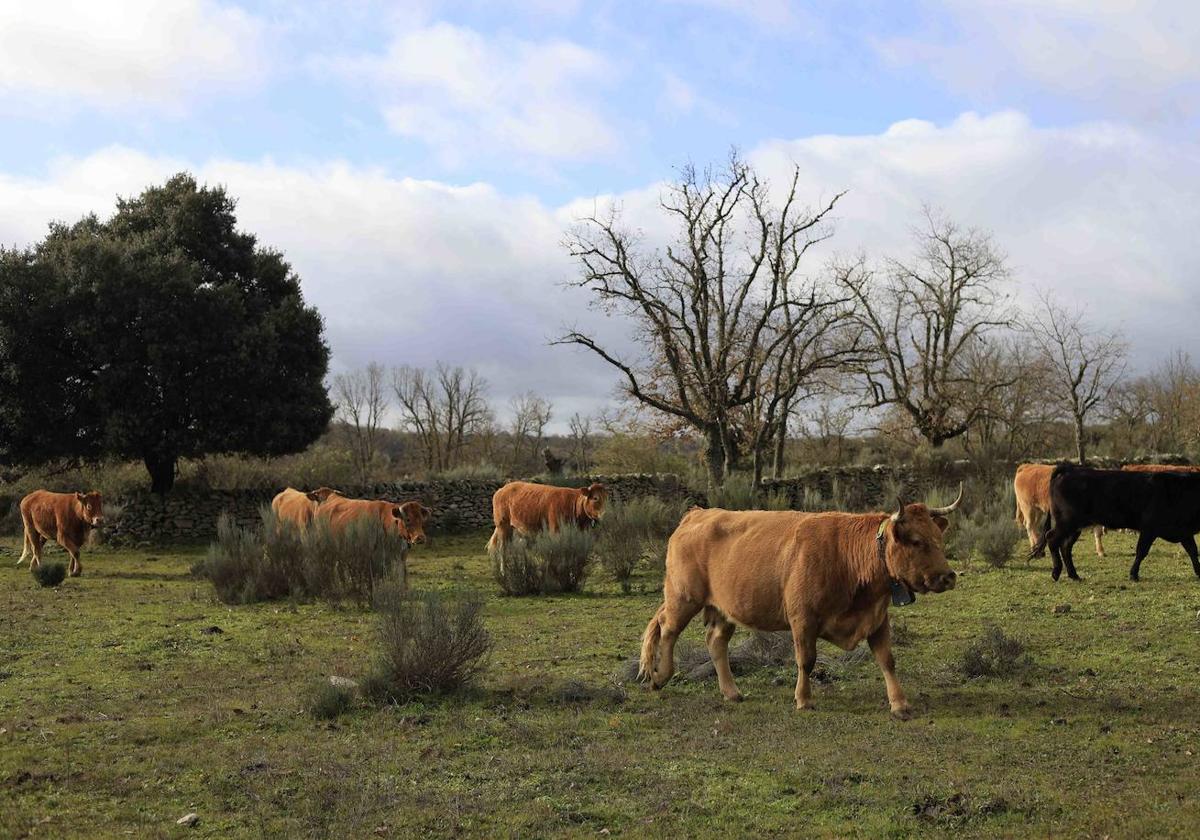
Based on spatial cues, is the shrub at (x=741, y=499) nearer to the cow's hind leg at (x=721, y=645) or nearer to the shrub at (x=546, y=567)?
the shrub at (x=546, y=567)

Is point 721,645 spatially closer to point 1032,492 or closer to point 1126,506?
point 1126,506

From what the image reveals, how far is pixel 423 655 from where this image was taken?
28.6 ft

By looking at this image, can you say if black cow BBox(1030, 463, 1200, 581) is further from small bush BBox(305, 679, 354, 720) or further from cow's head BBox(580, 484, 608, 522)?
small bush BBox(305, 679, 354, 720)

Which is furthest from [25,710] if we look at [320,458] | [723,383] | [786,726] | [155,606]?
[320,458]

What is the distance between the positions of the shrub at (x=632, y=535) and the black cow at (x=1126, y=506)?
604 cm

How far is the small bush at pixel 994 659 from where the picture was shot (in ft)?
29.4

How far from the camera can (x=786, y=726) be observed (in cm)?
756

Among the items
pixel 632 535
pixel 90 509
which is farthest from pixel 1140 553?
pixel 90 509

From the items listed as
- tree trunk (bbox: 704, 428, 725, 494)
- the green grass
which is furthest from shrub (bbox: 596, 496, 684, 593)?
tree trunk (bbox: 704, 428, 725, 494)

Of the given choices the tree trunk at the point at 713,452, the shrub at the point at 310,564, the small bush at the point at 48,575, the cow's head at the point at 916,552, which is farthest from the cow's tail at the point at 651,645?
the tree trunk at the point at 713,452

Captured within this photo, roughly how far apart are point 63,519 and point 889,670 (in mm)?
17158

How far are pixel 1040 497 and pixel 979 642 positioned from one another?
950cm

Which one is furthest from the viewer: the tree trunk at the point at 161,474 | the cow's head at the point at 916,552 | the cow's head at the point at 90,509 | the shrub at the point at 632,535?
the tree trunk at the point at 161,474

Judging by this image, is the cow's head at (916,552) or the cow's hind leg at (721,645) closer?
the cow's head at (916,552)
